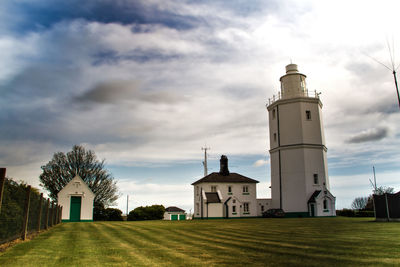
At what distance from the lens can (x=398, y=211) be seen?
79.7ft

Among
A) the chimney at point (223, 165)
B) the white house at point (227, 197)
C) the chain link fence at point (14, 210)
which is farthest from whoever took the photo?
the chimney at point (223, 165)

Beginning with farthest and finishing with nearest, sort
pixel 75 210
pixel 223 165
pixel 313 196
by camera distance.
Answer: pixel 223 165 < pixel 313 196 < pixel 75 210

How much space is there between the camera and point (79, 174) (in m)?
47.9

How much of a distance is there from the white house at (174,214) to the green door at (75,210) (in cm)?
2676

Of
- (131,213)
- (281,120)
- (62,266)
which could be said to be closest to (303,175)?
(281,120)

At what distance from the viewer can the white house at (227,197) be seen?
4906cm

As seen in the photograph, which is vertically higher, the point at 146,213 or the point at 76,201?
the point at 76,201

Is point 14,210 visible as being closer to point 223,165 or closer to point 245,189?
point 245,189

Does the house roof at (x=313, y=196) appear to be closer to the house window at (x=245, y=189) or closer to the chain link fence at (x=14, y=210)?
the house window at (x=245, y=189)

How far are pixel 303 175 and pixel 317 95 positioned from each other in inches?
443

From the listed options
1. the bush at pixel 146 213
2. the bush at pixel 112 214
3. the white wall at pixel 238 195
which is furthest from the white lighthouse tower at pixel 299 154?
the bush at pixel 112 214

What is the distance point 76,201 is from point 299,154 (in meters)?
28.0

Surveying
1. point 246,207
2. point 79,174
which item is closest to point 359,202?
point 246,207

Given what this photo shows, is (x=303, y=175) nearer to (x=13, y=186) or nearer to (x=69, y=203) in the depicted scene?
(x=69, y=203)
